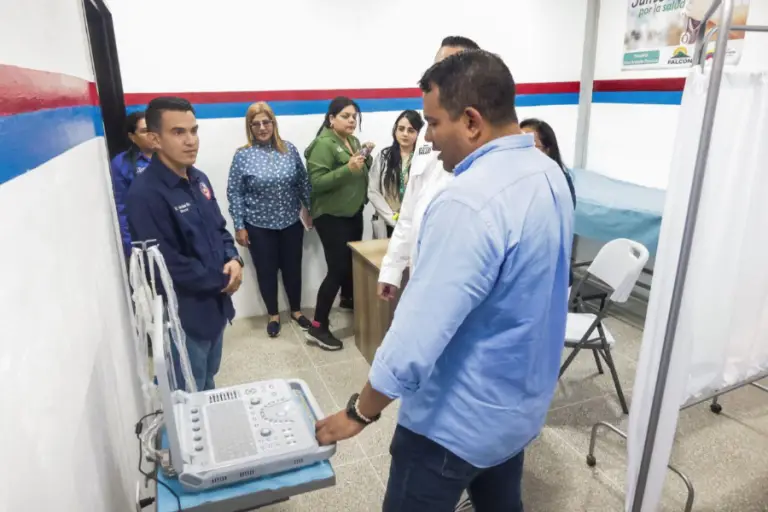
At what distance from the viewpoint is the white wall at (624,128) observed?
12.4ft

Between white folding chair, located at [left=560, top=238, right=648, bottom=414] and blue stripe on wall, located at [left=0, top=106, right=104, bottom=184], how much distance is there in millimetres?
2136

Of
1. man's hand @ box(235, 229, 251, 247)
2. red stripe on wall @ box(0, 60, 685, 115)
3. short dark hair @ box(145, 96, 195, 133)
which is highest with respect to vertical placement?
red stripe on wall @ box(0, 60, 685, 115)

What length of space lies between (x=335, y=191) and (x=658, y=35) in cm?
257

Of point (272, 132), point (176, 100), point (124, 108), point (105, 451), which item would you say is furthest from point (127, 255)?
point (105, 451)

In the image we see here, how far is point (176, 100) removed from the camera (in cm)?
173

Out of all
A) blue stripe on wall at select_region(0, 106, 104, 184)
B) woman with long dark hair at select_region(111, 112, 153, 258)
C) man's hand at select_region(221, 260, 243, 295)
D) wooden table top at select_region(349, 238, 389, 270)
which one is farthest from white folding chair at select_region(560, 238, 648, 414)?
woman with long dark hair at select_region(111, 112, 153, 258)

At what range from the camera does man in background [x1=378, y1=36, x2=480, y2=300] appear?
1.98 metres

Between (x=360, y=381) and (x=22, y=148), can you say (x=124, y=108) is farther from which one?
(x=22, y=148)

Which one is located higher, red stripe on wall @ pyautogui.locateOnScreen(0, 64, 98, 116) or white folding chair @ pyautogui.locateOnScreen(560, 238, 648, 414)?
red stripe on wall @ pyautogui.locateOnScreen(0, 64, 98, 116)

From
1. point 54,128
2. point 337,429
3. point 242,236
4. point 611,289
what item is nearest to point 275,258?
point 242,236

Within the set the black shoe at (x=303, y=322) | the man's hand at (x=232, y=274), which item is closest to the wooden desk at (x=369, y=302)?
the black shoe at (x=303, y=322)

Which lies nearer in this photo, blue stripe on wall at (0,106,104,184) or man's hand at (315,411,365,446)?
blue stripe on wall at (0,106,104,184)

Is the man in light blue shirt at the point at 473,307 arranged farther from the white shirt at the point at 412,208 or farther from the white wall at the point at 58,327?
the white shirt at the point at 412,208

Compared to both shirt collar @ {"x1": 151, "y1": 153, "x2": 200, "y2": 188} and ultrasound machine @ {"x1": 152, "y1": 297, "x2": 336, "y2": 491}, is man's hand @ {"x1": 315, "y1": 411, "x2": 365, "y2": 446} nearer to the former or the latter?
ultrasound machine @ {"x1": 152, "y1": 297, "x2": 336, "y2": 491}
